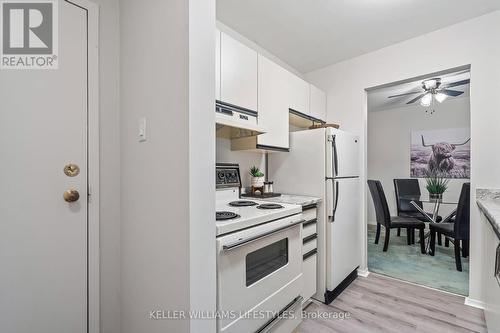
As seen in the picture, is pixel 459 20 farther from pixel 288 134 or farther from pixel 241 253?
pixel 241 253

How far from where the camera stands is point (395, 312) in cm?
186

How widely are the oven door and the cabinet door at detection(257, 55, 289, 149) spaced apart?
2.62 feet

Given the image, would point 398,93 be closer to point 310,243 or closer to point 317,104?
point 317,104

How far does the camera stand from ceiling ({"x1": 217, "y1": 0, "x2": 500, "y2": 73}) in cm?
184

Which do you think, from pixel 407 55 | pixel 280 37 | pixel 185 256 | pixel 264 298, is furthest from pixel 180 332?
pixel 407 55

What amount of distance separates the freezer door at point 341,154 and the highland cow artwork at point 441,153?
9.16 feet

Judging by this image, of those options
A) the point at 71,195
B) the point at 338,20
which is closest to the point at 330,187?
the point at 338,20

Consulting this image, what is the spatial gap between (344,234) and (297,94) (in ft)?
5.04

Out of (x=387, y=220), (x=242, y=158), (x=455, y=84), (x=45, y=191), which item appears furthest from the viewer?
(x=455, y=84)

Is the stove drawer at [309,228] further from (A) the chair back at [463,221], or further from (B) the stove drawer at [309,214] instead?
(A) the chair back at [463,221]

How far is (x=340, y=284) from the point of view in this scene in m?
2.16

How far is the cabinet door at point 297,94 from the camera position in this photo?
2316 mm

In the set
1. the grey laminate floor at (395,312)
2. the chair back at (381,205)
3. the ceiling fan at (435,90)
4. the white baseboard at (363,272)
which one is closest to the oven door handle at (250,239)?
the grey laminate floor at (395,312)

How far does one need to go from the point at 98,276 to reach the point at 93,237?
229mm
